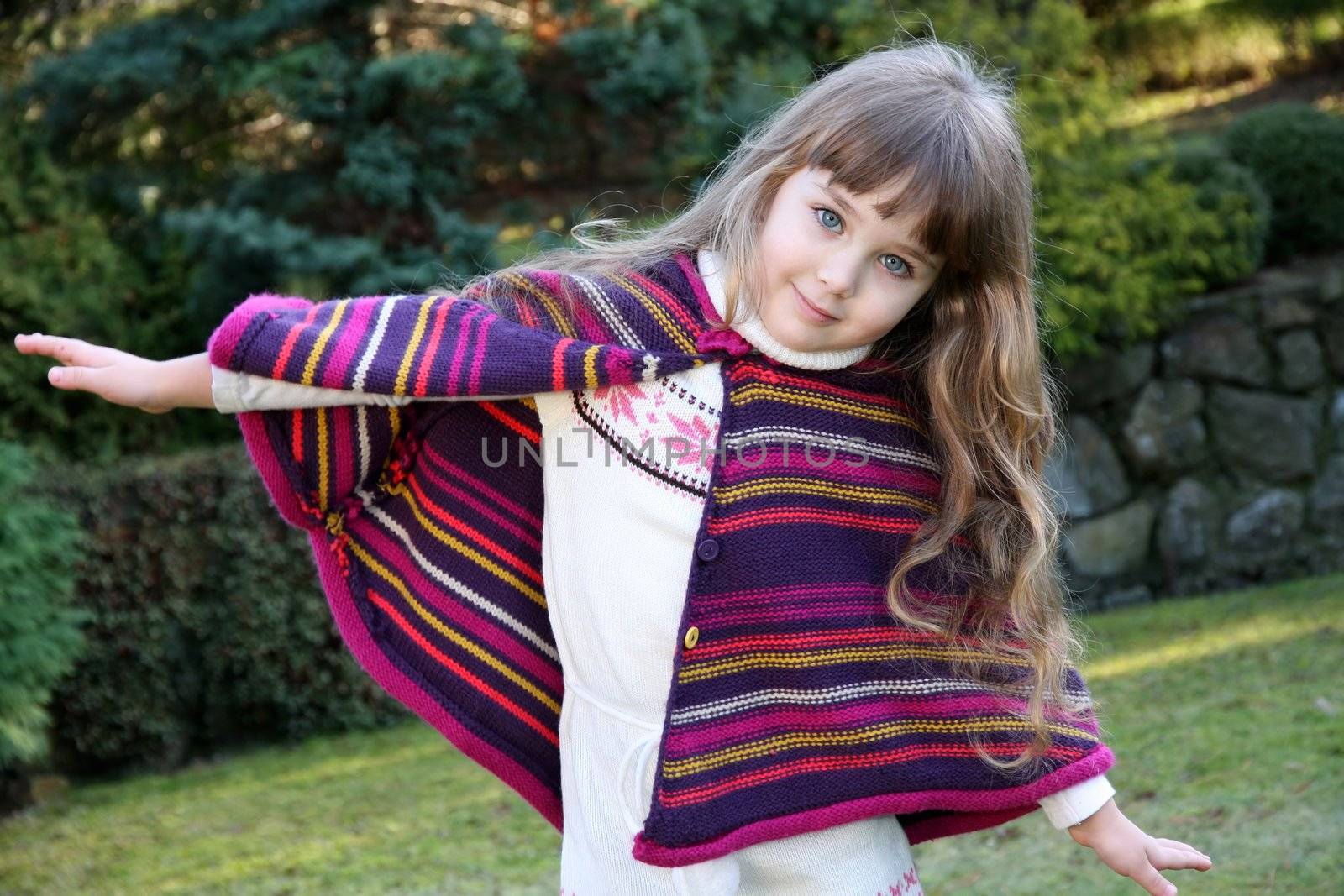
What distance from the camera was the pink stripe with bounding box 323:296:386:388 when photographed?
1699 mm

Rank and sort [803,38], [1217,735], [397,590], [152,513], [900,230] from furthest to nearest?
[803,38] < [152,513] < [1217,735] < [397,590] < [900,230]

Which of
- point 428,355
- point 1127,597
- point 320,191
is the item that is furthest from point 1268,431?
point 428,355

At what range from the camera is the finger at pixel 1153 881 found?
1.77 metres

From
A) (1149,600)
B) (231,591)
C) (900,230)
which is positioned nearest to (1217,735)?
(1149,600)

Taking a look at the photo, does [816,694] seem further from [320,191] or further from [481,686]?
[320,191]

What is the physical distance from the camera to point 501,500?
6.36 feet

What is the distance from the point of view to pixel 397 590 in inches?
79.0

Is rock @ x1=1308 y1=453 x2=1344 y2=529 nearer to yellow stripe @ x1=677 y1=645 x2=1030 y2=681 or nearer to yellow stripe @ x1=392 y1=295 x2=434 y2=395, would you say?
yellow stripe @ x1=677 y1=645 x2=1030 y2=681

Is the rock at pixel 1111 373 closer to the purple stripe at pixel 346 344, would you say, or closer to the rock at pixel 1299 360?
the rock at pixel 1299 360

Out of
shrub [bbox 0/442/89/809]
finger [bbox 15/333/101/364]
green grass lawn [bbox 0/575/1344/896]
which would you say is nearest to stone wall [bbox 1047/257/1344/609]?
green grass lawn [bbox 0/575/1344/896]

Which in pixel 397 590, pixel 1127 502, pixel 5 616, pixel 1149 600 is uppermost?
pixel 397 590

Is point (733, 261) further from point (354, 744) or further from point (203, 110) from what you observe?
point (203, 110)

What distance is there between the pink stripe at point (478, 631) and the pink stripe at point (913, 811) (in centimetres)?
32

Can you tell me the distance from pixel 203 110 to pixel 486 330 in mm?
4601
